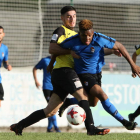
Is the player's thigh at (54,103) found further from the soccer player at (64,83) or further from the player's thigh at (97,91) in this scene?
the player's thigh at (97,91)

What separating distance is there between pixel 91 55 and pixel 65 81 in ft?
1.83

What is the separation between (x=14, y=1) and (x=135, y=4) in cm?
369

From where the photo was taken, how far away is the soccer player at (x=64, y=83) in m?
6.38

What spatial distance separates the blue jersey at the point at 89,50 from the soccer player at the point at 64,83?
13 cm

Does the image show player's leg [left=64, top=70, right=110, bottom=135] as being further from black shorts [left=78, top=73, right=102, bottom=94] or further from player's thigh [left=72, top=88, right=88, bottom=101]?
black shorts [left=78, top=73, right=102, bottom=94]

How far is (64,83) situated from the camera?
659 centimetres

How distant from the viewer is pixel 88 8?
13.0 meters

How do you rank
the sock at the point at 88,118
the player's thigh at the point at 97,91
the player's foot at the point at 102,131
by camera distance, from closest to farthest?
the player's foot at the point at 102,131 → the sock at the point at 88,118 → the player's thigh at the point at 97,91

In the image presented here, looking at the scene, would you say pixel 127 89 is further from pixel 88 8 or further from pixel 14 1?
pixel 14 1

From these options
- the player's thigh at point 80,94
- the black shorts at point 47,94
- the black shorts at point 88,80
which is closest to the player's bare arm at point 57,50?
the black shorts at point 88,80

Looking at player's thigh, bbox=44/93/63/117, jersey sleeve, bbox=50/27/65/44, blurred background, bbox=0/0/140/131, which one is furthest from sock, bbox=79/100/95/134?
blurred background, bbox=0/0/140/131

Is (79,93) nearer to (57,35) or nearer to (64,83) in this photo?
(64,83)

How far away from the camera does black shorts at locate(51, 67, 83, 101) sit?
646 cm

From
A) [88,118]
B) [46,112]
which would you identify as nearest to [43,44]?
[46,112]
